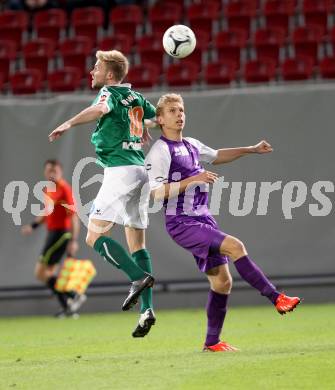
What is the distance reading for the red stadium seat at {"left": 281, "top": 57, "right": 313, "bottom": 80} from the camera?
647 inches

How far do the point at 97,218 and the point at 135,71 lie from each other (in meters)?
9.13

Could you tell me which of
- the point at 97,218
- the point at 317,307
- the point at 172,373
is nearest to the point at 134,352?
the point at 97,218

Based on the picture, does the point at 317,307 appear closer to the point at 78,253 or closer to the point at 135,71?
the point at 78,253

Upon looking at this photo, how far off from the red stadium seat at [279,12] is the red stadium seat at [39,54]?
399 centimetres

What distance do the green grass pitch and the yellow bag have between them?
2.49 feet

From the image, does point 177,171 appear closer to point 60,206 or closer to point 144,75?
point 60,206

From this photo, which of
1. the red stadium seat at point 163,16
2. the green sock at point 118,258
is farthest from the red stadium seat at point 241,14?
the green sock at point 118,258

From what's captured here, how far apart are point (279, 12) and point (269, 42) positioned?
0.99 meters

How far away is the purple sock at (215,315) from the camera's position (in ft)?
26.0

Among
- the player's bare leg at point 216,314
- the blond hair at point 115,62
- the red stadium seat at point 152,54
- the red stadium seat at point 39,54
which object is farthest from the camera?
the red stadium seat at point 39,54

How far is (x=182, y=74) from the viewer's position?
16.7m

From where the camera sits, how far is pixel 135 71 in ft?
55.0

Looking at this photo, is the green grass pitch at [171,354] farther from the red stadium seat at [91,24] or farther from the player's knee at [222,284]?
the red stadium seat at [91,24]

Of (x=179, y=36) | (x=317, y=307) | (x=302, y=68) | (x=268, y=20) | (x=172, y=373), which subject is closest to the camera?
(x=172, y=373)
